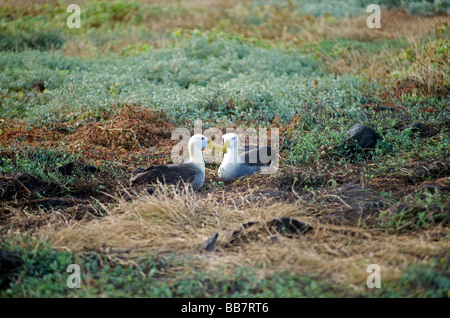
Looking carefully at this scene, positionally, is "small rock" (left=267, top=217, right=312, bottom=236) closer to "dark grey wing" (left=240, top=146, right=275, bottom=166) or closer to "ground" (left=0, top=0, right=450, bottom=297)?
"ground" (left=0, top=0, right=450, bottom=297)

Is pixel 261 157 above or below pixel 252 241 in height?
above

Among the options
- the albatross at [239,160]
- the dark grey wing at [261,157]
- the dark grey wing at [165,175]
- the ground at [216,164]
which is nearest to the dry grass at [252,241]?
the ground at [216,164]

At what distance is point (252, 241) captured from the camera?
405 centimetres

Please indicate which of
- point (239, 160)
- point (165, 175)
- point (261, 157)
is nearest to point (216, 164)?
point (239, 160)

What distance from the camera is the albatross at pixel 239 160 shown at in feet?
19.7

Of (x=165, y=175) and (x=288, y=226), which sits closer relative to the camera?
(x=288, y=226)

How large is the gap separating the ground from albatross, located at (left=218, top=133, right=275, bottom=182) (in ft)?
0.70

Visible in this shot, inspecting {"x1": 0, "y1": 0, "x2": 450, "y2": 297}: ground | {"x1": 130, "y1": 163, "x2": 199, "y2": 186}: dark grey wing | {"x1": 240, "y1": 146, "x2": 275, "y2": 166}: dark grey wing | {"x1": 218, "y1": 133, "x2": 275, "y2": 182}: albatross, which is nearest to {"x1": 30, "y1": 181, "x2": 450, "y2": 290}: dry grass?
{"x1": 0, "y1": 0, "x2": 450, "y2": 297}: ground

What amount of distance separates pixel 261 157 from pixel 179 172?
1.28 metres

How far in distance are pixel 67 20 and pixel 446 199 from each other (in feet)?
42.1

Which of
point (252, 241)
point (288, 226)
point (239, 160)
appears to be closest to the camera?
point (252, 241)

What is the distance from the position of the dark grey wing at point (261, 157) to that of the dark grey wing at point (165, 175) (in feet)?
3.16

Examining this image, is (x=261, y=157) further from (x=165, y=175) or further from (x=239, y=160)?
(x=165, y=175)

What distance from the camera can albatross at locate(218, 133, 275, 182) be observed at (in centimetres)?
601
